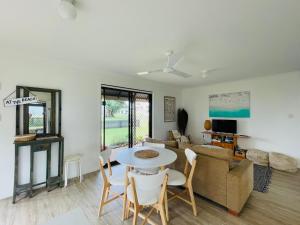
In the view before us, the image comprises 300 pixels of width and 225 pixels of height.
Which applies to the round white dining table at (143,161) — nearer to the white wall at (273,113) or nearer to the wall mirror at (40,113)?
the wall mirror at (40,113)

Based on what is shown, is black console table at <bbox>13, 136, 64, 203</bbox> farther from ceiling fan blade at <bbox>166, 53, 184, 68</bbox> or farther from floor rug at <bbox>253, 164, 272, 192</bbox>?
floor rug at <bbox>253, 164, 272, 192</bbox>

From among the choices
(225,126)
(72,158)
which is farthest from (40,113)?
(225,126)

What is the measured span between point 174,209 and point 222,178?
832mm

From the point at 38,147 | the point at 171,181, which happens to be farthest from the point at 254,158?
the point at 38,147

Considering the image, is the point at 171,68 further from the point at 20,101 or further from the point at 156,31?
the point at 20,101

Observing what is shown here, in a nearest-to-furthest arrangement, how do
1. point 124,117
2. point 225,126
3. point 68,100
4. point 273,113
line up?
point 68,100 < point 273,113 < point 124,117 < point 225,126

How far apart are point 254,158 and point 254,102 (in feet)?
5.36

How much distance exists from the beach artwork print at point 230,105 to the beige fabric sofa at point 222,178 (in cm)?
271

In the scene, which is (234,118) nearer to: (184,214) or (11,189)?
(184,214)

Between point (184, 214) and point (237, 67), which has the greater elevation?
point (237, 67)

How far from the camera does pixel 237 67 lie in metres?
3.43

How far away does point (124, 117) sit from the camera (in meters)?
4.30

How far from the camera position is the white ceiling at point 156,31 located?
4.94 feet

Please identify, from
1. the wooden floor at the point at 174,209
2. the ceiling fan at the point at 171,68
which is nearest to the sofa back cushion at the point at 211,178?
the wooden floor at the point at 174,209
